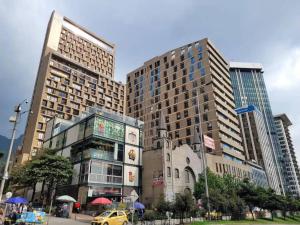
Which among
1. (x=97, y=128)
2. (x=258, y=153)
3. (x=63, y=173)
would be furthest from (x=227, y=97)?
(x=63, y=173)

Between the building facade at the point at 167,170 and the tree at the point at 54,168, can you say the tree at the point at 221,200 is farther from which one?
the tree at the point at 54,168

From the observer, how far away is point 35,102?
74.8 m

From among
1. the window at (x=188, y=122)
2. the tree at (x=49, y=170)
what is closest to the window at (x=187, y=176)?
the tree at (x=49, y=170)

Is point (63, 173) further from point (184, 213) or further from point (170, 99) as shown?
point (170, 99)

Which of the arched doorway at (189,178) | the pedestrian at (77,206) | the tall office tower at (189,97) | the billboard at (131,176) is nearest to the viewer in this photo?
the pedestrian at (77,206)

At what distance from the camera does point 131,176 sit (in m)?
43.7

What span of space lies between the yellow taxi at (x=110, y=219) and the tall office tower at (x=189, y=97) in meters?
51.6

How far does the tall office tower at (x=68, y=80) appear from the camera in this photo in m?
71.2

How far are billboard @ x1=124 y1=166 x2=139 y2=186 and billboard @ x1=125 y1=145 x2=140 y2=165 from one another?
1.03m

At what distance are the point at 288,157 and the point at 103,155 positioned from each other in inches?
6692

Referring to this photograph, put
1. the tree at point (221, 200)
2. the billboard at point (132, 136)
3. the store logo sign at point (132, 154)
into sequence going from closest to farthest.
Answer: the tree at point (221, 200) → the store logo sign at point (132, 154) → the billboard at point (132, 136)

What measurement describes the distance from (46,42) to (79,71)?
15238 millimetres

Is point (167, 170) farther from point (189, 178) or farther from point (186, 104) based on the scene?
point (186, 104)

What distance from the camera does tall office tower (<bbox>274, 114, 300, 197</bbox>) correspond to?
166250 millimetres
